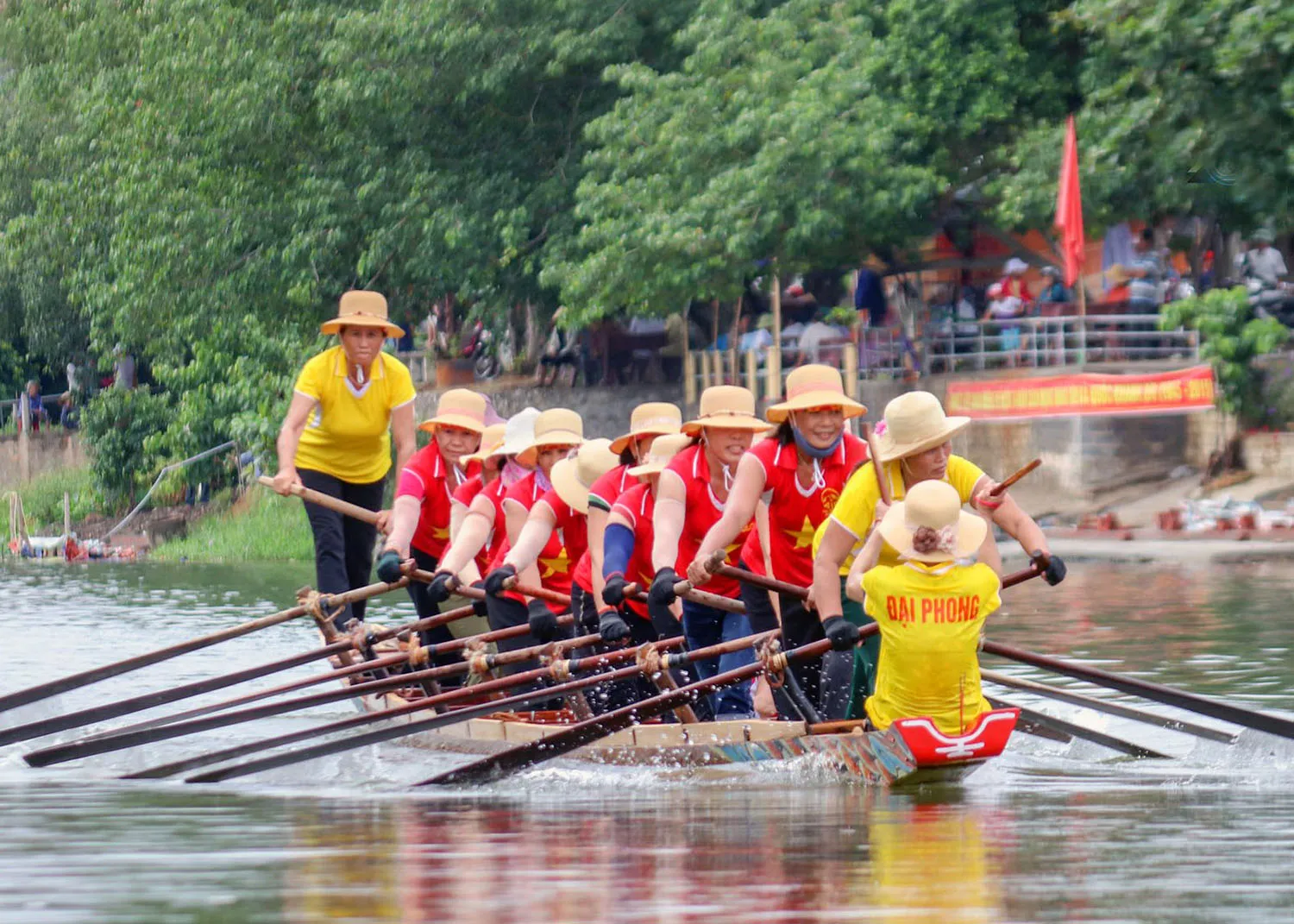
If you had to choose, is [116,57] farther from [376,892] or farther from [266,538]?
[376,892]

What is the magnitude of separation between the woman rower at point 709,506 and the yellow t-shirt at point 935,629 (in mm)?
1558

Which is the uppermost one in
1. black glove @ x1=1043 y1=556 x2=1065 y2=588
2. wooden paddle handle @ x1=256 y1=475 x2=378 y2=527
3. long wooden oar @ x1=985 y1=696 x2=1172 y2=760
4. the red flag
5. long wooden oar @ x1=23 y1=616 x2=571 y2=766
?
the red flag

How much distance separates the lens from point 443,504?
1257 centimetres

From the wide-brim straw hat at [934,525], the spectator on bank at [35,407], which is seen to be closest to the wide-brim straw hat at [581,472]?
the wide-brim straw hat at [934,525]

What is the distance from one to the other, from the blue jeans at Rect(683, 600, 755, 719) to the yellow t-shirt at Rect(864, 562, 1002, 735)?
1.80 metres

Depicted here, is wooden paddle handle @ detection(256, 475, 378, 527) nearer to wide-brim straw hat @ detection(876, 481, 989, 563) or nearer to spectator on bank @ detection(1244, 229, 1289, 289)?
wide-brim straw hat @ detection(876, 481, 989, 563)

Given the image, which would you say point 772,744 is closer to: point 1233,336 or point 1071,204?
point 1071,204

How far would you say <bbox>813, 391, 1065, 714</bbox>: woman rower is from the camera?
28.6 feet

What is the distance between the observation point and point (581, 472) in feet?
37.0

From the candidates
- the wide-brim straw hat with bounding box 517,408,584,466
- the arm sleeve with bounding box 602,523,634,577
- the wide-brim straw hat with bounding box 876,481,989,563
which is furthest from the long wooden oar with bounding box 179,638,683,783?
the wide-brim straw hat with bounding box 876,481,989,563

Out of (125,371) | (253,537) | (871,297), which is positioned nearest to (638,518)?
(871,297)

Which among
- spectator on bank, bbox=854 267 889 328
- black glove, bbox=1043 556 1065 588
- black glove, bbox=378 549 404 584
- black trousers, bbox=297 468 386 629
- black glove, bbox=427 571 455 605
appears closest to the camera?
black glove, bbox=1043 556 1065 588

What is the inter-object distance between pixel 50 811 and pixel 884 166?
68.7 feet

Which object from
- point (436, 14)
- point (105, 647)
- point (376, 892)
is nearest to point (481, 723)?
point (376, 892)
